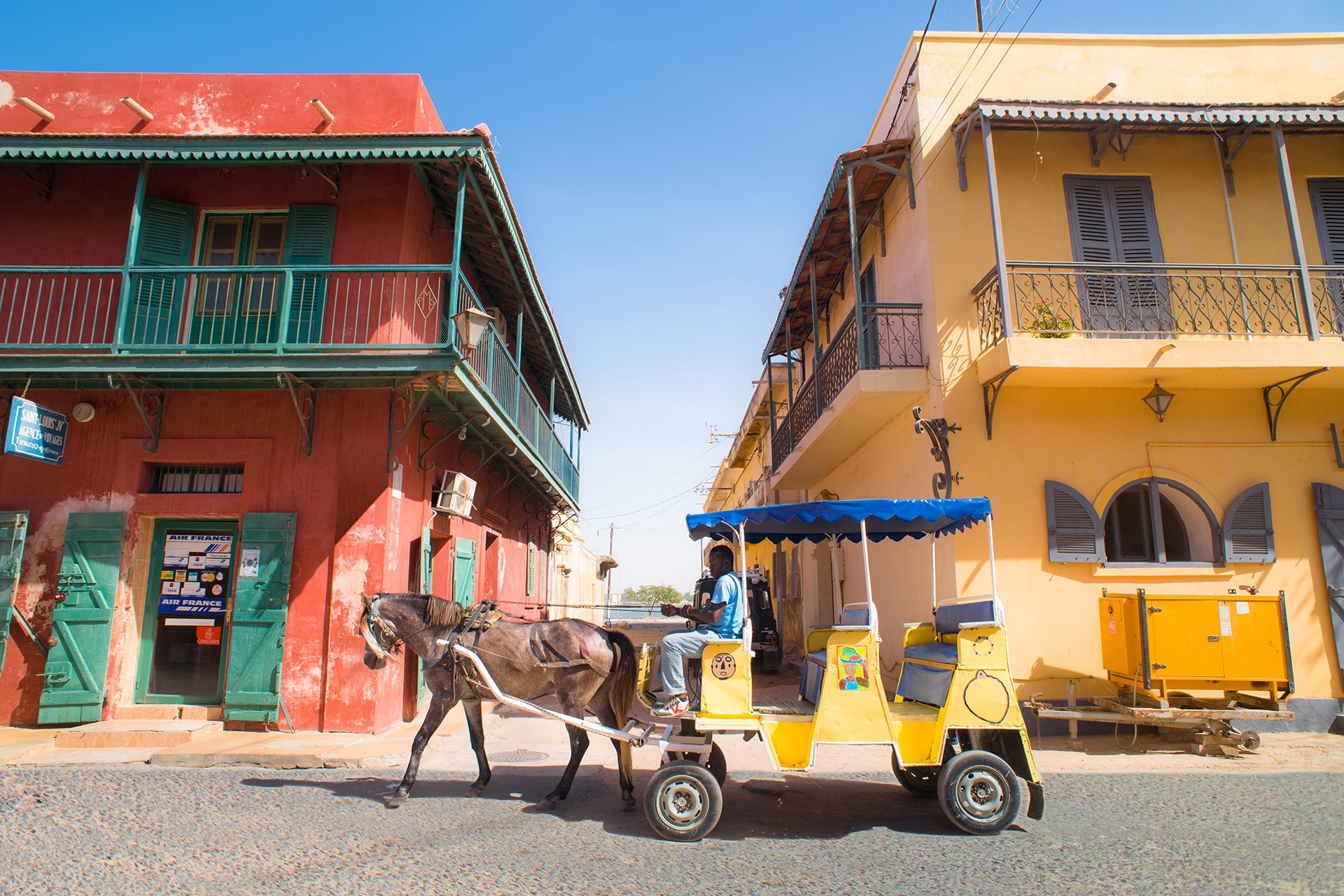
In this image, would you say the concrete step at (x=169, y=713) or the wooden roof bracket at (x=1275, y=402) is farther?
the wooden roof bracket at (x=1275, y=402)

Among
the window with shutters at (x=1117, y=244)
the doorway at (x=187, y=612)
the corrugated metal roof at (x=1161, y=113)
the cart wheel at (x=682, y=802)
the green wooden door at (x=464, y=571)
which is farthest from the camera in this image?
the green wooden door at (x=464, y=571)

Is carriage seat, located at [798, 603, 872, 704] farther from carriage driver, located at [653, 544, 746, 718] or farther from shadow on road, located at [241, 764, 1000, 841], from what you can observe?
shadow on road, located at [241, 764, 1000, 841]

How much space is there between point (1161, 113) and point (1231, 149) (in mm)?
1752

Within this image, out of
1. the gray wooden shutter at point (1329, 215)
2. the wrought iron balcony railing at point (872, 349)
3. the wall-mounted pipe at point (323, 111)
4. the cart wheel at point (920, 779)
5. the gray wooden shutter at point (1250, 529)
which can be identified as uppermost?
the wall-mounted pipe at point (323, 111)

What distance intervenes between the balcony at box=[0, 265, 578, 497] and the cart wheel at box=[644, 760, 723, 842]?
5005 millimetres

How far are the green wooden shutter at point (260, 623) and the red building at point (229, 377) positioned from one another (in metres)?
0.02

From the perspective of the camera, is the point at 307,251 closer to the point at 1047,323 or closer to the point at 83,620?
the point at 83,620

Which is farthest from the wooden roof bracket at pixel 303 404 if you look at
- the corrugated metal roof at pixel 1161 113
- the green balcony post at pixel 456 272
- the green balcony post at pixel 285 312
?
the corrugated metal roof at pixel 1161 113

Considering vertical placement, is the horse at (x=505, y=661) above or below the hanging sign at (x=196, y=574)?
below

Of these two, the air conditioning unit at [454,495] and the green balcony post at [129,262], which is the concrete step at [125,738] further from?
the green balcony post at [129,262]

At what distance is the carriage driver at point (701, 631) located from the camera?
567 cm

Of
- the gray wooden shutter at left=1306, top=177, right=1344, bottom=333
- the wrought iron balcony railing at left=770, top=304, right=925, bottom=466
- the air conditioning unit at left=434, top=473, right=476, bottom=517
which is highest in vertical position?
the gray wooden shutter at left=1306, top=177, right=1344, bottom=333

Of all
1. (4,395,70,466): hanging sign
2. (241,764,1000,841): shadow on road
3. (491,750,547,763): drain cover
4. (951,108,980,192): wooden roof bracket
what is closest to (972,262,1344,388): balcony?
(951,108,980,192): wooden roof bracket

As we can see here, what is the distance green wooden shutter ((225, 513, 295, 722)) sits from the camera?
8539 millimetres
